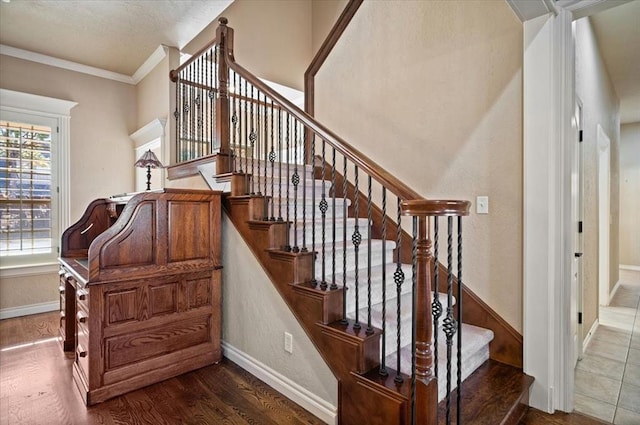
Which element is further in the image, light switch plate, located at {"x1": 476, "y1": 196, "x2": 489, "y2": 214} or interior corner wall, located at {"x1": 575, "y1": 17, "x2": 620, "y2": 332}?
interior corner wall, located at {"x1": 575, "y1": 17, "x2": 620, "y2": 332}

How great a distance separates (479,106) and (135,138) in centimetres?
442

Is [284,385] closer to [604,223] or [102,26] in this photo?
[102,26]

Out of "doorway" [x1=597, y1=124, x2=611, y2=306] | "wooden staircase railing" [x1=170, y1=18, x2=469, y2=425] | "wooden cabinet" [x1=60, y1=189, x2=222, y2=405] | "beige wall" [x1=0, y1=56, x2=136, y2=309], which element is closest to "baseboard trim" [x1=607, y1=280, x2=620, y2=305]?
"doorway" [x1=597, y1=124, x2=611, y2=306]

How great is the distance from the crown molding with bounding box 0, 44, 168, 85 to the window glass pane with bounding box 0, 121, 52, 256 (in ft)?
2.74

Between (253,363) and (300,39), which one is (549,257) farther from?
(300,39)

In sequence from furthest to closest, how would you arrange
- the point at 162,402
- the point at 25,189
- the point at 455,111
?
1. the point at 25,189
2. the point at 455,111
3. the point at 162,402

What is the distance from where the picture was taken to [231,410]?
6.73ft

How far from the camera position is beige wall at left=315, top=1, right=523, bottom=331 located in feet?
7.48

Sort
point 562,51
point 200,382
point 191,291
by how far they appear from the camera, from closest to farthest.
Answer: point 562,51, point 200,382, point 191,291

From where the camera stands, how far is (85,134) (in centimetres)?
450

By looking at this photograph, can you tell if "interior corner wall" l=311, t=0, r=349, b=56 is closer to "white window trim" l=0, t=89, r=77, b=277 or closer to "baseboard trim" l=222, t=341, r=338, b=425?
"white window trim" l=0, t=89, r=77, b=277

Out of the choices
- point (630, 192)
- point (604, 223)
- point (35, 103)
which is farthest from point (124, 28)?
point (630, 192)

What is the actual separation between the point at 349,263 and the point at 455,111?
55.1 inches

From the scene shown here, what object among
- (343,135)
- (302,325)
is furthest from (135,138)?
(302,325)
